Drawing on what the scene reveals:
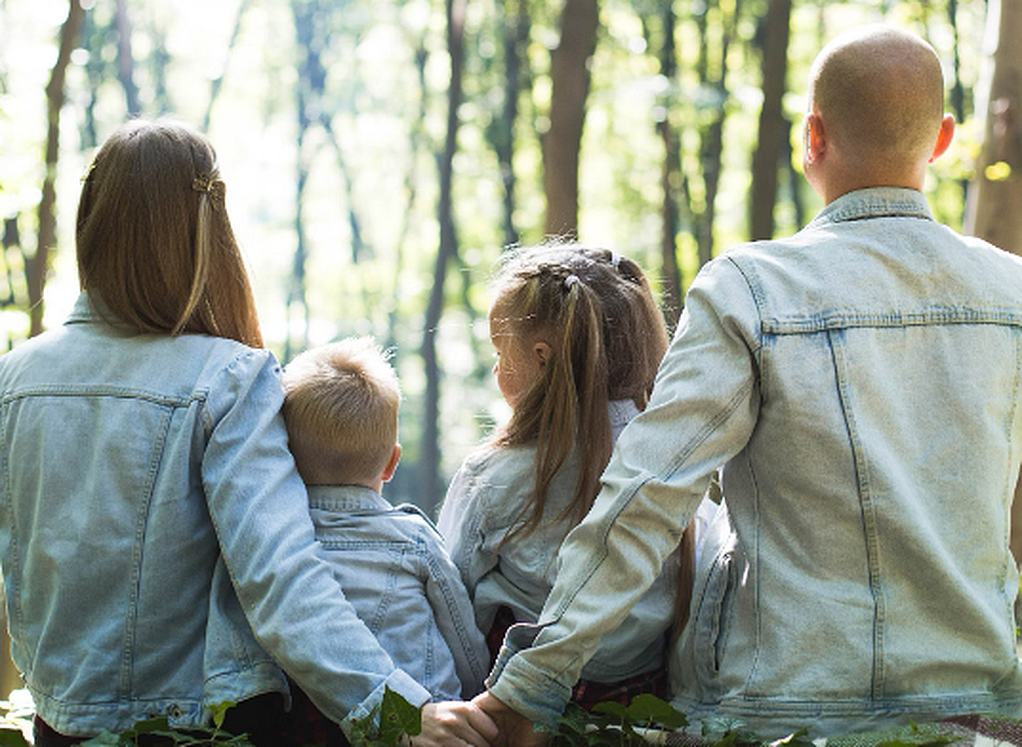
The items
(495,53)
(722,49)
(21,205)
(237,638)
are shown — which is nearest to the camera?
(237,638)

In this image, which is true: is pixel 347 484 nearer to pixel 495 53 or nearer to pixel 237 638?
pixel 237 638

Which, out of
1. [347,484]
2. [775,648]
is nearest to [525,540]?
[347,484]

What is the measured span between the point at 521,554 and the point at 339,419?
1.86 feet

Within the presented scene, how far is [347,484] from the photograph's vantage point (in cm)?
278

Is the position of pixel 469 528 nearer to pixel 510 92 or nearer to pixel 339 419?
pixel 339 419

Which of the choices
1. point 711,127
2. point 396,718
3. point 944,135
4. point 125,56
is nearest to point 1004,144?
point 944,135

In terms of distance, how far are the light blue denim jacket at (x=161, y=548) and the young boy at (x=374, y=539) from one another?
0.44 ft

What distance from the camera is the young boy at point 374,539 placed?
2666mm

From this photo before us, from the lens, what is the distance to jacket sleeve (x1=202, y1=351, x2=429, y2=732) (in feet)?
7.95

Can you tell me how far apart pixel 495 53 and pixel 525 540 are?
21472 mm

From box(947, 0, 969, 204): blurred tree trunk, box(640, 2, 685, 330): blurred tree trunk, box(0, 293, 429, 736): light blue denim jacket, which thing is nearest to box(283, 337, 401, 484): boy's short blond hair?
box(0, 293, 429, 736): light blue denim jacket

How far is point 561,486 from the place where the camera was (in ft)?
9.04

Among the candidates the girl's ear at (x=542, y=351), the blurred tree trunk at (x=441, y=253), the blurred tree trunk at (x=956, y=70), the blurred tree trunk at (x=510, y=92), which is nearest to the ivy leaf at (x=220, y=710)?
the girl's ear at (x=542, y=351)

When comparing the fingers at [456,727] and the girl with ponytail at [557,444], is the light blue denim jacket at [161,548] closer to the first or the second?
the fingers at [456,727]
